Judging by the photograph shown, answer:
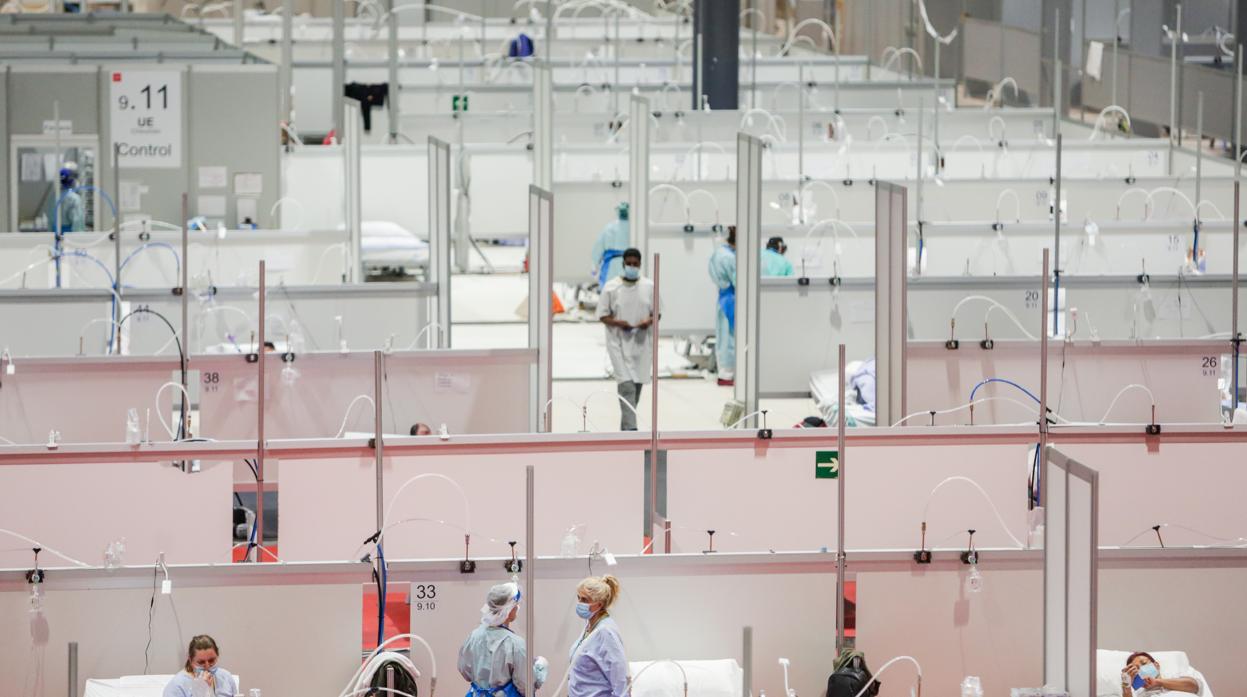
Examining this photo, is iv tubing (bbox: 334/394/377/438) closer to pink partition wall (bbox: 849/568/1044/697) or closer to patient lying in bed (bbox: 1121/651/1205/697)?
pink partition wall (bbox: 849/568/1044/697)

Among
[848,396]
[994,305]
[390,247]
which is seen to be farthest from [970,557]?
[390,247]

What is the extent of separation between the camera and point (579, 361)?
12.9 m

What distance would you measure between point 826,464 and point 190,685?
2.67 metres

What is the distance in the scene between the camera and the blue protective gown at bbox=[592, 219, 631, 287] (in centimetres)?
1205

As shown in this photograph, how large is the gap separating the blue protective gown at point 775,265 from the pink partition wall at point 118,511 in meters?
5.37

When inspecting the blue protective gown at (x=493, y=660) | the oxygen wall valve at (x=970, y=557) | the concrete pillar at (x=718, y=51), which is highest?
the concrete pillar at (x=718, y=51)

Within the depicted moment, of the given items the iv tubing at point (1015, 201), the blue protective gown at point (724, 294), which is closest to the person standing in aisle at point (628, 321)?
the blue protective gown at point (724, 294)

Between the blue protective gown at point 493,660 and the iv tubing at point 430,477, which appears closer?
the blue protective gown at point 493,660

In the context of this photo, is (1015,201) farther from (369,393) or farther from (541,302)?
(369,393)

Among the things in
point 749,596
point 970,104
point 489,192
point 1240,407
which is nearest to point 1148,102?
point 970,104

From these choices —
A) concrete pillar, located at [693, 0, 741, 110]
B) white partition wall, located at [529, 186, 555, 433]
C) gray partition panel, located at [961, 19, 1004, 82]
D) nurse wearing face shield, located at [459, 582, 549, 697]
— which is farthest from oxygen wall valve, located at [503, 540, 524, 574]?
gray partition panel, located at [961, 19, 1004, 82]

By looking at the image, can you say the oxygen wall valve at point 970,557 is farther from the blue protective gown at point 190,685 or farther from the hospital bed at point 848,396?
the hospital bed at point 848,396

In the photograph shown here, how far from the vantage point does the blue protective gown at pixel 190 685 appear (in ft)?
17.3

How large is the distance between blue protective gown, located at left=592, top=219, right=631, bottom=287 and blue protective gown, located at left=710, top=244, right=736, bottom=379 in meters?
0.79
